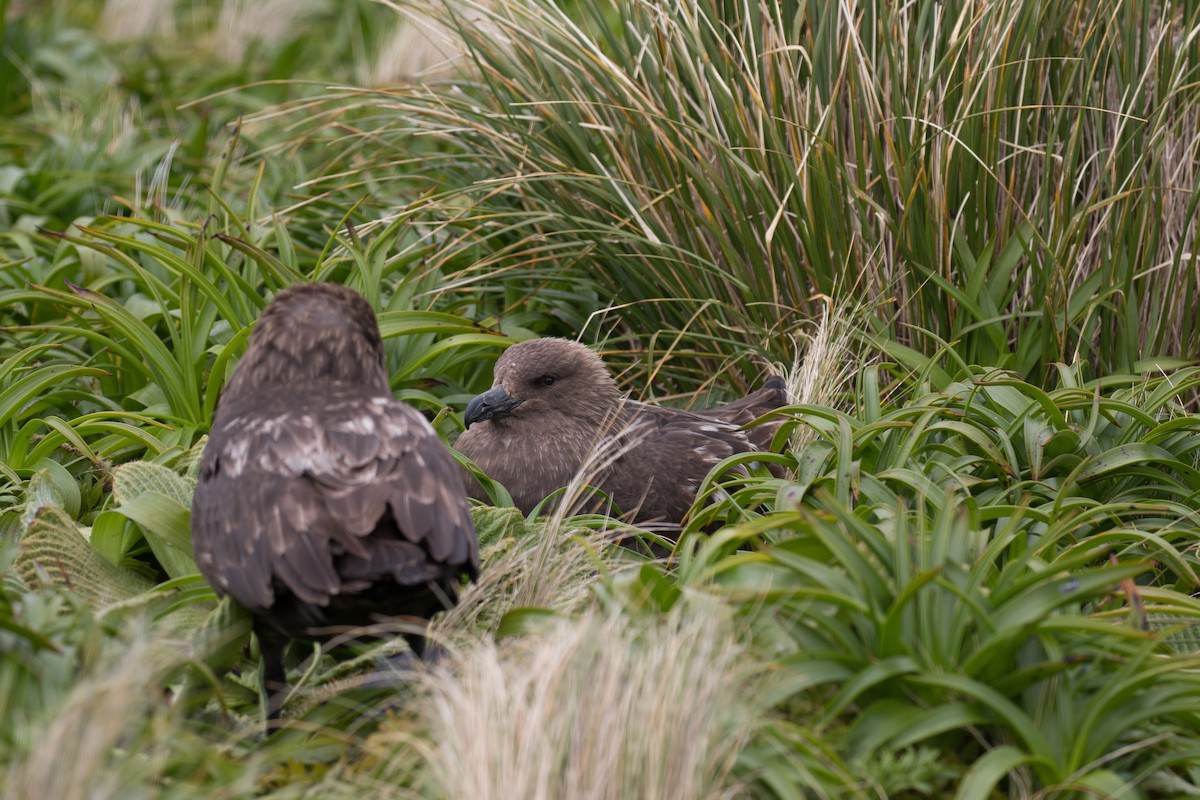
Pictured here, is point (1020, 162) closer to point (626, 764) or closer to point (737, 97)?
point (737, 97)

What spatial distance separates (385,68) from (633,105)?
11.8 feet

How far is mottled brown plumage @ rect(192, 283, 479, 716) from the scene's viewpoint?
2.79m

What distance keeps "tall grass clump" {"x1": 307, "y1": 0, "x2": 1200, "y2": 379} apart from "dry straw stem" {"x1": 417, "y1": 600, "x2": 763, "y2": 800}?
6.94 ft

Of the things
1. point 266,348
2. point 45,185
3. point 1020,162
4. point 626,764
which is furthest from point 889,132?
point 45,185

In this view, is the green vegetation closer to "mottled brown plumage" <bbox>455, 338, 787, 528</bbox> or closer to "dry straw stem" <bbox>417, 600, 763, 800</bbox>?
"dry straw stem" <bbox>417, 600, 763, 800</bbox>

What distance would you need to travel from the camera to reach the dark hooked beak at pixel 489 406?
4211mm

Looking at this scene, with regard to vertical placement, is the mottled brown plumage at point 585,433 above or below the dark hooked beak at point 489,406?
below

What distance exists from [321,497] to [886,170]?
260 centimetres

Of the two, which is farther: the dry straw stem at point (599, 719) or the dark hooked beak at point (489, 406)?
the dark hooked beak at point (489, 406)

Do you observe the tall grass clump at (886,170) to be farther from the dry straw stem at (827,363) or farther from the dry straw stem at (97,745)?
the dry straw stem at (97,745)

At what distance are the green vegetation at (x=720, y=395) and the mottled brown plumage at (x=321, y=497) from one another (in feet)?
0.60

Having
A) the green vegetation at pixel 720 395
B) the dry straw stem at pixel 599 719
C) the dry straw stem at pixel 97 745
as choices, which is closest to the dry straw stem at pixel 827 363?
the green vegetation at pixel 720 395

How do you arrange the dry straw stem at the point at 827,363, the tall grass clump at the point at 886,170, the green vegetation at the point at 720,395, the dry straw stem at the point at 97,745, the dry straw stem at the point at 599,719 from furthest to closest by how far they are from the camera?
the tall grass clump at the point at 886,170 → the dry straw stem at the point at 827,363 → the green vegetation at the point at 720,395 → the dry straw stem at the point at 599,719 → the dry straw stem at the point at 97,745

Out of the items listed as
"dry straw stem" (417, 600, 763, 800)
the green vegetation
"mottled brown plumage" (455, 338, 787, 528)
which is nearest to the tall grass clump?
the green vegetation
